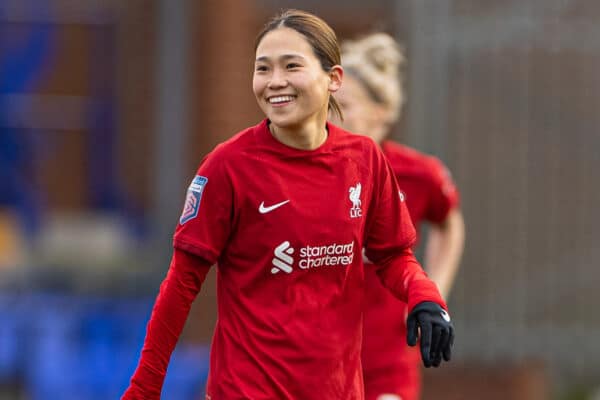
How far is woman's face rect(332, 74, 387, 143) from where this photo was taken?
17.4ft

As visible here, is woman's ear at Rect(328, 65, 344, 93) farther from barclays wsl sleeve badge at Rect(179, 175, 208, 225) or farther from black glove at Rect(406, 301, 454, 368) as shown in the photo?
black glove at Rect(406, 301, 454, 368)

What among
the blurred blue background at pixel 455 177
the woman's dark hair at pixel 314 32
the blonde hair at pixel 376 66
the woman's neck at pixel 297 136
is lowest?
the blurred blue background at pixel 455 177

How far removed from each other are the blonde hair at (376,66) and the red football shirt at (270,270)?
5.02 ft

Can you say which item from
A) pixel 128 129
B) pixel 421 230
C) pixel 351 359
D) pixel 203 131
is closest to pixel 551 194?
pixel 421 230

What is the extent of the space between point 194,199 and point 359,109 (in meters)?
1.66

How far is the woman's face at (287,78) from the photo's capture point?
12.5ft

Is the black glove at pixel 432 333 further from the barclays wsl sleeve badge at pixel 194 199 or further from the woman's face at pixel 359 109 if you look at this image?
the woman's face at pixel 359 109

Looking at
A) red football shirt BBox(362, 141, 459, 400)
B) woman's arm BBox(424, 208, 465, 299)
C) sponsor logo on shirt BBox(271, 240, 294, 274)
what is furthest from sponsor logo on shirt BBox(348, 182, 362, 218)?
woman's arm BBox(424, 208, 465, 299)

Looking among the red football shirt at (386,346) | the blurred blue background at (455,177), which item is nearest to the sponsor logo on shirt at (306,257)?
the red football shirt at (386,346)

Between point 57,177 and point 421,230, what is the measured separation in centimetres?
301

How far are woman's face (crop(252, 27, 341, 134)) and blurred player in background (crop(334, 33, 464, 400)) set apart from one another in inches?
52.1

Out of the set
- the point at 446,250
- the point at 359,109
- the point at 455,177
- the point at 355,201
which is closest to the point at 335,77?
the point at 355,201

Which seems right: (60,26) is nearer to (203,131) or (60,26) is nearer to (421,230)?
(203,131)

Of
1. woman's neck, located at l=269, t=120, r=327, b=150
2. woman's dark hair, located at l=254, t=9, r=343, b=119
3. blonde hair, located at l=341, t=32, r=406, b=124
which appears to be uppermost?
A: woman's dark hair, located at l=254, t=9, r=343, b=119
